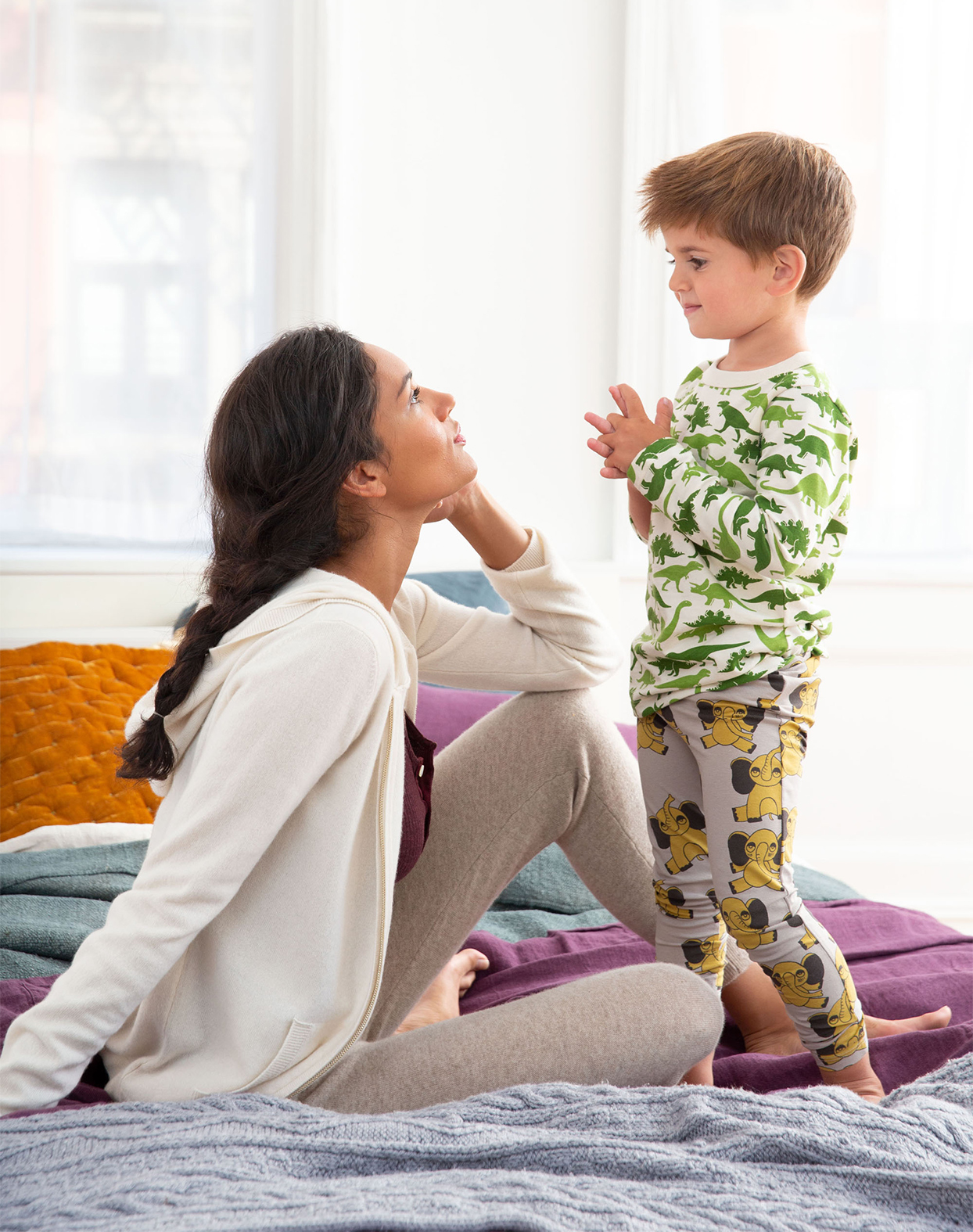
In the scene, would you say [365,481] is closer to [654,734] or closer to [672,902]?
[654,734]

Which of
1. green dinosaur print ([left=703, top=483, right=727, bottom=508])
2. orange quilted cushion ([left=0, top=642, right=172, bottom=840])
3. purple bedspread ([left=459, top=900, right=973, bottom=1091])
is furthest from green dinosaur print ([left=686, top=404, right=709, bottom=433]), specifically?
orange quilted cushion ([left=0, top=642, right=172, bottom=840])

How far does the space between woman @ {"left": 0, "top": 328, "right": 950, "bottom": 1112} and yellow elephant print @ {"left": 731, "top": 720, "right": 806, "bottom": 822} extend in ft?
0.58

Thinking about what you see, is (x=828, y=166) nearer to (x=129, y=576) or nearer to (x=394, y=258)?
(x=394, y=258)

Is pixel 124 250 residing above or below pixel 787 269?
above

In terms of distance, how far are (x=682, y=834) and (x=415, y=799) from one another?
0.34 m

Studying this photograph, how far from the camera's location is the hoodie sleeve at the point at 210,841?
87cm

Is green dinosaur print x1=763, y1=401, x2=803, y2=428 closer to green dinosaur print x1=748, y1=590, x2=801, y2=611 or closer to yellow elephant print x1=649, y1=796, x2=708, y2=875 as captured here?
green dinosaur print x1=748, y1=590, x2=801, y2=611

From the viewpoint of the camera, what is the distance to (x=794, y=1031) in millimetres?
1338

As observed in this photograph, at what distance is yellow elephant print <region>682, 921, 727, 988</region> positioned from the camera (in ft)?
4.22

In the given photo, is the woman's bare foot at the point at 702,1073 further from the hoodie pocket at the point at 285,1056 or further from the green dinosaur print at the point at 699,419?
the green dinosaur print at the point at 699,419

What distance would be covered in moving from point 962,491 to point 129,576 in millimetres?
2055

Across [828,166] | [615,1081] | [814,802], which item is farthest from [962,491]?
[615,1081]

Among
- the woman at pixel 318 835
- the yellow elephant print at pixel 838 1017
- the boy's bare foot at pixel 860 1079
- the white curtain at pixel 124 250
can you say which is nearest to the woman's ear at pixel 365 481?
the woman at pixel 318 835

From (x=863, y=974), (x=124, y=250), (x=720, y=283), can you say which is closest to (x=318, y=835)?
(x=720, y=283)
